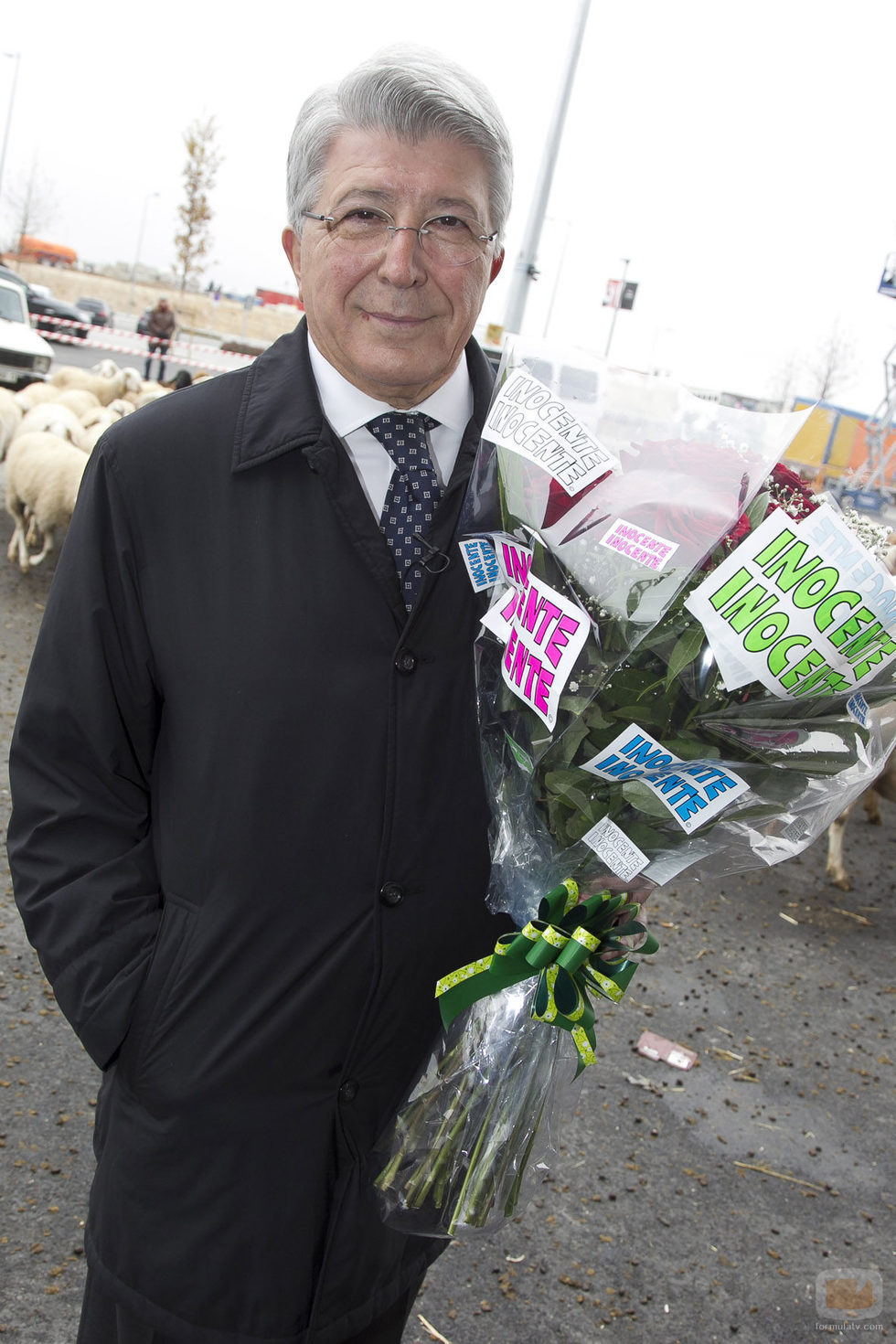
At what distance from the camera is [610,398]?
178 centimetres

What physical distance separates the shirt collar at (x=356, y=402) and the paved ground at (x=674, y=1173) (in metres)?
2.37

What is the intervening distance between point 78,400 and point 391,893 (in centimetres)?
1098

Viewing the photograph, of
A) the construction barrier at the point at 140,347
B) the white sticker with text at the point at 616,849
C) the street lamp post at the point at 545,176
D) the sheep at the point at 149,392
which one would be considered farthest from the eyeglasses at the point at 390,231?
the construction barrier at the point at 140,347

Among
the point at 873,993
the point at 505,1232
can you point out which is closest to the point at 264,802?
the point at 505,1232

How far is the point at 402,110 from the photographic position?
5.76 ft

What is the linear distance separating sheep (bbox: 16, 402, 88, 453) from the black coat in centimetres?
783

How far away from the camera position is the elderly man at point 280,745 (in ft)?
6.01

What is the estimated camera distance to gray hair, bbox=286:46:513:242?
1745mm

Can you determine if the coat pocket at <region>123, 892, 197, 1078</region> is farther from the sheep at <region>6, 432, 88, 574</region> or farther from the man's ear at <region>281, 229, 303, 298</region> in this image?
the sheep at <region>6, 432, 88, 574</region>

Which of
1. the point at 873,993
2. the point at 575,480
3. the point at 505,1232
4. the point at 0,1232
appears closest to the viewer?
the point at 575,480

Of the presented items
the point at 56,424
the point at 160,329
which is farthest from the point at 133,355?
the point at 56,424

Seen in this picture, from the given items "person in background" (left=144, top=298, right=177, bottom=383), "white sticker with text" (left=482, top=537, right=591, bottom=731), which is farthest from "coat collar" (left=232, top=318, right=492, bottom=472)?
"person in background" (left=144, top=298, right=177, bottom=383)

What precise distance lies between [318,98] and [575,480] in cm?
81

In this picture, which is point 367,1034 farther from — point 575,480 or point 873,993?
point 873,993
